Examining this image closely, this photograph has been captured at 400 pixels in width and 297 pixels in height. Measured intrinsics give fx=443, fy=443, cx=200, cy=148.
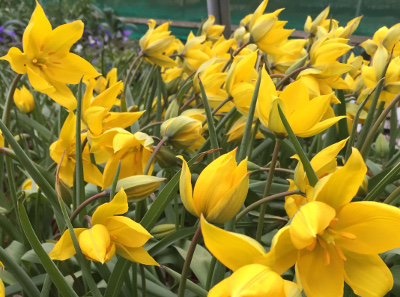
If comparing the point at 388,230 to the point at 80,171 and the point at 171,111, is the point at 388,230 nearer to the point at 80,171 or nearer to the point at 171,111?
the point at 80,171

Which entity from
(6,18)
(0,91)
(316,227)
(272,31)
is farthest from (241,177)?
(6,18)

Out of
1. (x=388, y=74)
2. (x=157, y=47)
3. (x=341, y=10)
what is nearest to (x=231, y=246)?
(x=388, y=74)

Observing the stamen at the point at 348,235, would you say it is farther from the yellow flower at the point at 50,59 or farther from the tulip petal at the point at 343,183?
the yellow flower at the point at 50,59

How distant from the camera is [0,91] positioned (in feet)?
4.04

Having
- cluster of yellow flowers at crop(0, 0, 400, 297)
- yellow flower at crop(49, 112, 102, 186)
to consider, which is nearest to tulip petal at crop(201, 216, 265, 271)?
cluster of yellow flowers at crop(0, 0, 400, 297)

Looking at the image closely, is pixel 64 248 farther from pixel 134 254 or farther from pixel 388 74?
pixel 388 74

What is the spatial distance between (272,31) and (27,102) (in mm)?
570

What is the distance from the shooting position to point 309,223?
29 centimetres

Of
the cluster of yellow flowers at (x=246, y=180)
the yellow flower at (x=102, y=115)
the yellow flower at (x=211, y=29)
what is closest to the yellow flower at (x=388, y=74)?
the cluster of yellow flowers at (x=246, y=180)

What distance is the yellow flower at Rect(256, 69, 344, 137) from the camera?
0.45m

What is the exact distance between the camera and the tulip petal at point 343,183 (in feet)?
1.01

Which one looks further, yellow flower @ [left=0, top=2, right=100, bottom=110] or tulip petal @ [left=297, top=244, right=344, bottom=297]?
yellow flower @ [left=0, top=2, right=100, bottom=110]

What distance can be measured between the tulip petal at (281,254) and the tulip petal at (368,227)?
0.14 ft

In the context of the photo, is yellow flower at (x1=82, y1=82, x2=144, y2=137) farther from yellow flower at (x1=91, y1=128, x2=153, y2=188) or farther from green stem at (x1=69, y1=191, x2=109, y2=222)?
green stem at (x1=69, y1=191, x2=109, y2=222)
